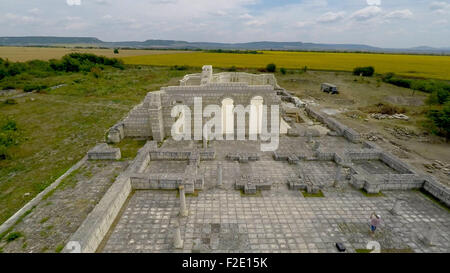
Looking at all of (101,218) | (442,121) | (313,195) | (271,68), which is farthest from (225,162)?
(271,68)

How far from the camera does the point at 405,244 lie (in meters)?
6.97

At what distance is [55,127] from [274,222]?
64.7ft

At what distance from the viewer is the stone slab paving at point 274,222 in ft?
22.6

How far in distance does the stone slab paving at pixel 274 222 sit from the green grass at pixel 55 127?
5.81 m

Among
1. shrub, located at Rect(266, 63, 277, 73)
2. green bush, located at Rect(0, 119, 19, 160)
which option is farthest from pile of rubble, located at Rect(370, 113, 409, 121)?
green bush, located at Rect(0, 119, 19, 160)

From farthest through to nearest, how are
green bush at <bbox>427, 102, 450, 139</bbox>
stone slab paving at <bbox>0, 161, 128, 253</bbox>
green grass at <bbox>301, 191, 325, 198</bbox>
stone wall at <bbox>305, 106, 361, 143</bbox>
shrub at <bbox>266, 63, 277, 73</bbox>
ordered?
shrub at <bbox>266, 63, 277, 73</bbox> → green bush at <bbox>427, 102, 450, 139</bbox> → stone wall at <bbox>305, 106, 361, 143</bbox> → green grass at <bbox>301, 191, 325, 198</bbox> → stone slab paving at <bbox>0, 161, 128, 253</bbox>

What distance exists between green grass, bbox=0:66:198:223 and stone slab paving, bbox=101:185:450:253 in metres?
5.81

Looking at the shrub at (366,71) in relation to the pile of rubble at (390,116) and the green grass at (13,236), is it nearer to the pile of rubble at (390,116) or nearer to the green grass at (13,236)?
the pile of rubble at (390,116)

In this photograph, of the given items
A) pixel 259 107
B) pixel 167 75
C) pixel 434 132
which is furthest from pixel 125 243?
pixel 167 75

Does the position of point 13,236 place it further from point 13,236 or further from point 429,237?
point 429,237

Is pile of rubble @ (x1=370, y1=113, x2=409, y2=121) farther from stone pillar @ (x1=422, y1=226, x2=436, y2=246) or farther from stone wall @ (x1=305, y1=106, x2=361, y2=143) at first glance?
stone pillar @ (x1=422, y1=226, x2=436, y2=246)

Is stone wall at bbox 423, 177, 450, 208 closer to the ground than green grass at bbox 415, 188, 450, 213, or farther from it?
farther from it

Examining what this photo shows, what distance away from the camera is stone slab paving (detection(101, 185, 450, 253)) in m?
6.88
